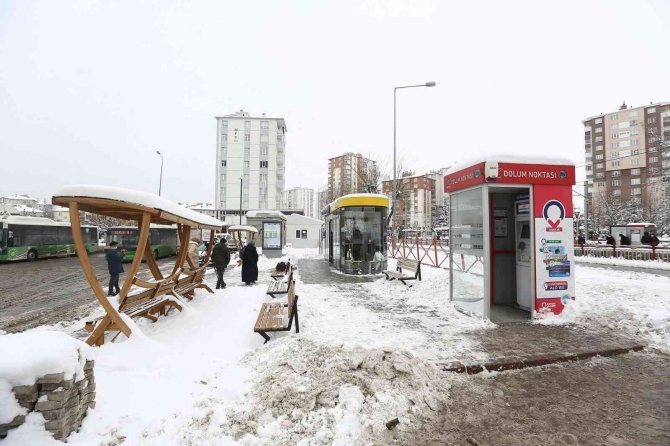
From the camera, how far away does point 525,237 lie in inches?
281

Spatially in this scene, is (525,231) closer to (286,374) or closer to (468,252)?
(468,252)

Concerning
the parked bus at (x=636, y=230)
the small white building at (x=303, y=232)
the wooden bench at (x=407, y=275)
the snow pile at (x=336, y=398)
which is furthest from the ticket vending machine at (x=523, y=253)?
the small white building at (x=303, y=232)

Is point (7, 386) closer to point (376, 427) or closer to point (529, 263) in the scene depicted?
point (376, 427)

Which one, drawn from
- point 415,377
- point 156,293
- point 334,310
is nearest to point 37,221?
point 156,293

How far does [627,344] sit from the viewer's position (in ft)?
16.3

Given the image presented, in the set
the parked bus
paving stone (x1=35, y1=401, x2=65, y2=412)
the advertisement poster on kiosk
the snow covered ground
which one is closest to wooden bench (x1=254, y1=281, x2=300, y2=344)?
the snow covered ground

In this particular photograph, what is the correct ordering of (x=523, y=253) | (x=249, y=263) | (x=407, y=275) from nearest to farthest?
(x=523, y=253), (x=407, y=275), (x=249, y=263)

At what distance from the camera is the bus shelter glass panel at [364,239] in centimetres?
1322

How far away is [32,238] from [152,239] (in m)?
7.57

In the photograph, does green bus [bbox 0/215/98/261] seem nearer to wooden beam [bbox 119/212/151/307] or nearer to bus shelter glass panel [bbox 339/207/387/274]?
bus shelter glass panel [bbox 339/207/387/274]

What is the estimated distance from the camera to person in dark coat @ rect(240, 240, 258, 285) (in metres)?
11.2

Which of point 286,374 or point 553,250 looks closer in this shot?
point 286,374

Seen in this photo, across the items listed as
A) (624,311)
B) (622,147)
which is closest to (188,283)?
(624,311)

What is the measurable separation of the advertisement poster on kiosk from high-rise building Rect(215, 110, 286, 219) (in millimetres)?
59293
